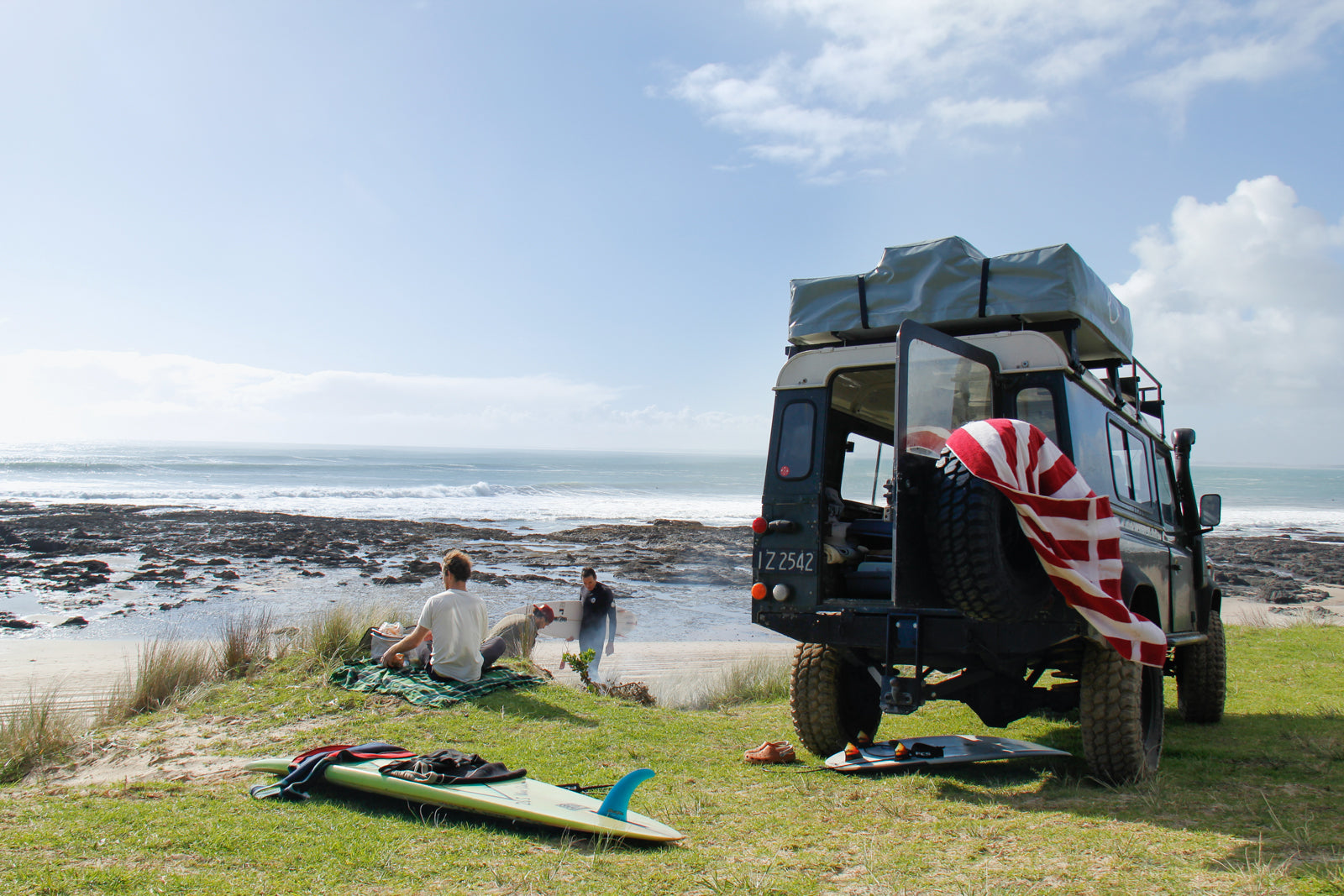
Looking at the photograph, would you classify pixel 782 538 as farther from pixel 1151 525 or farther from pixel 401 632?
pixel 401 632

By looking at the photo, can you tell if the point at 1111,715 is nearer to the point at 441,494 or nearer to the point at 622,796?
the point at 622,796

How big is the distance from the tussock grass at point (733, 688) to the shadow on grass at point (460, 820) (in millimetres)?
4451

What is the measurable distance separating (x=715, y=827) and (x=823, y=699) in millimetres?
1636

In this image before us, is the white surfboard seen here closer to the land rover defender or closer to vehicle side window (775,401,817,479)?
the land rover defender

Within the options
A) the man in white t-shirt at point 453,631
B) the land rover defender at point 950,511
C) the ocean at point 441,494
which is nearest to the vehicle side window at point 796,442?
the land rover defender at point 950,511

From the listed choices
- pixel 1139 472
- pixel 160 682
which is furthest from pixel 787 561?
pixel 160 682

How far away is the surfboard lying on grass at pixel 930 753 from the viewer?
490cm

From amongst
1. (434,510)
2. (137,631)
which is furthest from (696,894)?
(434,510)

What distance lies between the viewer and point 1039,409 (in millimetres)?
4746

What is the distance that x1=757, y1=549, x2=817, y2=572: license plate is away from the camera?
16.6 ft

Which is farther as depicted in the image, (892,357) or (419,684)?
(419,684)

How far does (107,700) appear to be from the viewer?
729 cm

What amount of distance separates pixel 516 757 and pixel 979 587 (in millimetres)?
2955

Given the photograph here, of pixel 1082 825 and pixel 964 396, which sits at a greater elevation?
pixel 964 396
